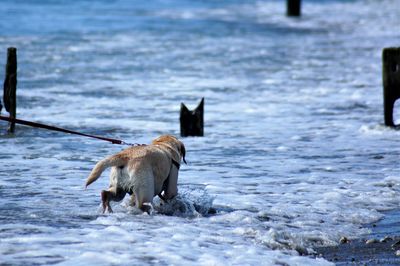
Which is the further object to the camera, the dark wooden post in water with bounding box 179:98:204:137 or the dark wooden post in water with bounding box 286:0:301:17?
the dark wooden post in water with bounding box 286:0:301:17

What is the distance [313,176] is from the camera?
399 inches

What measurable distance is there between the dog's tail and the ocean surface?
40cm

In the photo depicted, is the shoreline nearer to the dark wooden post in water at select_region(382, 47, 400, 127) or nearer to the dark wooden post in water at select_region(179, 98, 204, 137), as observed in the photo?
the dark wooden post in water at select_region(179, 98, 204, 137)

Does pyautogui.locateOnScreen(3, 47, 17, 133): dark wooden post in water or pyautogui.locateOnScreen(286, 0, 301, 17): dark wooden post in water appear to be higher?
pyautogui.locateOnScreen(286, 0, 301, 17): dark wooden post in water

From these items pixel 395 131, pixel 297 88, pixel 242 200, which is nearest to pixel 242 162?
pixel 242 200

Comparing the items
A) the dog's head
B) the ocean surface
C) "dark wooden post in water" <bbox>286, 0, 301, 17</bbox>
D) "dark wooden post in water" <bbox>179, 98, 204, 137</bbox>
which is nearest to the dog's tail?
the ocean surface

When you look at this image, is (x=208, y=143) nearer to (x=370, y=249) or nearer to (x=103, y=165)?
(x=103, y=165)

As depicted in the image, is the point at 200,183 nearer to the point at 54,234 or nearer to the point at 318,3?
the point at 54,234

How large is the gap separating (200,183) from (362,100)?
734 cm

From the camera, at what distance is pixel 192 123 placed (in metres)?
12.8

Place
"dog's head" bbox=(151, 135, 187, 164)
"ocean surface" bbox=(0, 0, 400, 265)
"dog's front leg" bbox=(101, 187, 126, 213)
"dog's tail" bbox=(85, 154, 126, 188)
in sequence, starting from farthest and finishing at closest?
1. "dog's head" bbox=(151, 135, 187, 164)
2. "dog's front leg" bbox=(101, 187, 126, 213)
3. "dog's tail" bbox=(85, 154, 126, 188)
4. "ocean surface" bbox=(0, 0, 400, 265)

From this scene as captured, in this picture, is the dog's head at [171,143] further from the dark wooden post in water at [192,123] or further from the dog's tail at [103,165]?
the dark wooden post in water at [192,123]

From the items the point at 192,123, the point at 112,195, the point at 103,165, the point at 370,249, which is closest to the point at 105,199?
the point at 112,195

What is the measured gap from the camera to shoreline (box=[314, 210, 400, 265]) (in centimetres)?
680
